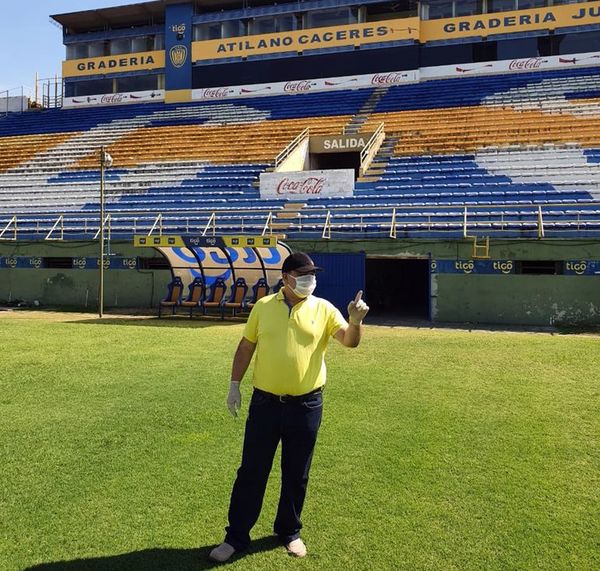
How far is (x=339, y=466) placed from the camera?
17.6 feet

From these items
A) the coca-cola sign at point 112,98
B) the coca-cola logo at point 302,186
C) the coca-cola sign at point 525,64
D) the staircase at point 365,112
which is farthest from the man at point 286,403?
the coca-cola sign at point 112,98

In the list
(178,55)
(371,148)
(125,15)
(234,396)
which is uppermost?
(125,15)

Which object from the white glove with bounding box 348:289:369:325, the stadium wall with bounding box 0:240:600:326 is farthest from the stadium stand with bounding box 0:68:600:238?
the white glove with bounding box 348:289:369:325

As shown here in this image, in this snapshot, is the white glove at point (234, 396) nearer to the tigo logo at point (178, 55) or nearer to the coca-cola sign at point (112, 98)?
the tigo logo at point (178, 55)

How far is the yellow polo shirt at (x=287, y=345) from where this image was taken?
3.91 metres

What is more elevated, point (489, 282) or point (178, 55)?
point (178, 55)

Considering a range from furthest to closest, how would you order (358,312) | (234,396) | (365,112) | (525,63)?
(525,63) → (365,112) → (234,396) → (358,312)

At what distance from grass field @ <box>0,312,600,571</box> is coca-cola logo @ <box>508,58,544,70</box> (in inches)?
993

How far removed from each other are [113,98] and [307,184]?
2264cm

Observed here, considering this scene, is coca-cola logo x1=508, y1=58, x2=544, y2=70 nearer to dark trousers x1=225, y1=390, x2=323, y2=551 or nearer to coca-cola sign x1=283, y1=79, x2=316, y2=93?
coca-cola sign x1=283, y1=79, x2=316, y2=93

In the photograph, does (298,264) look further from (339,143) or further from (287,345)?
(339,143)

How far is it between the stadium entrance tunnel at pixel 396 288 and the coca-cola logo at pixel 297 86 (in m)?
14.2

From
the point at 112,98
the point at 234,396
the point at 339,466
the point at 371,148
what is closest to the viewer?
the point at 234,396

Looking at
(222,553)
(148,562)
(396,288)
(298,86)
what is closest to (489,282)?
(396,288)
